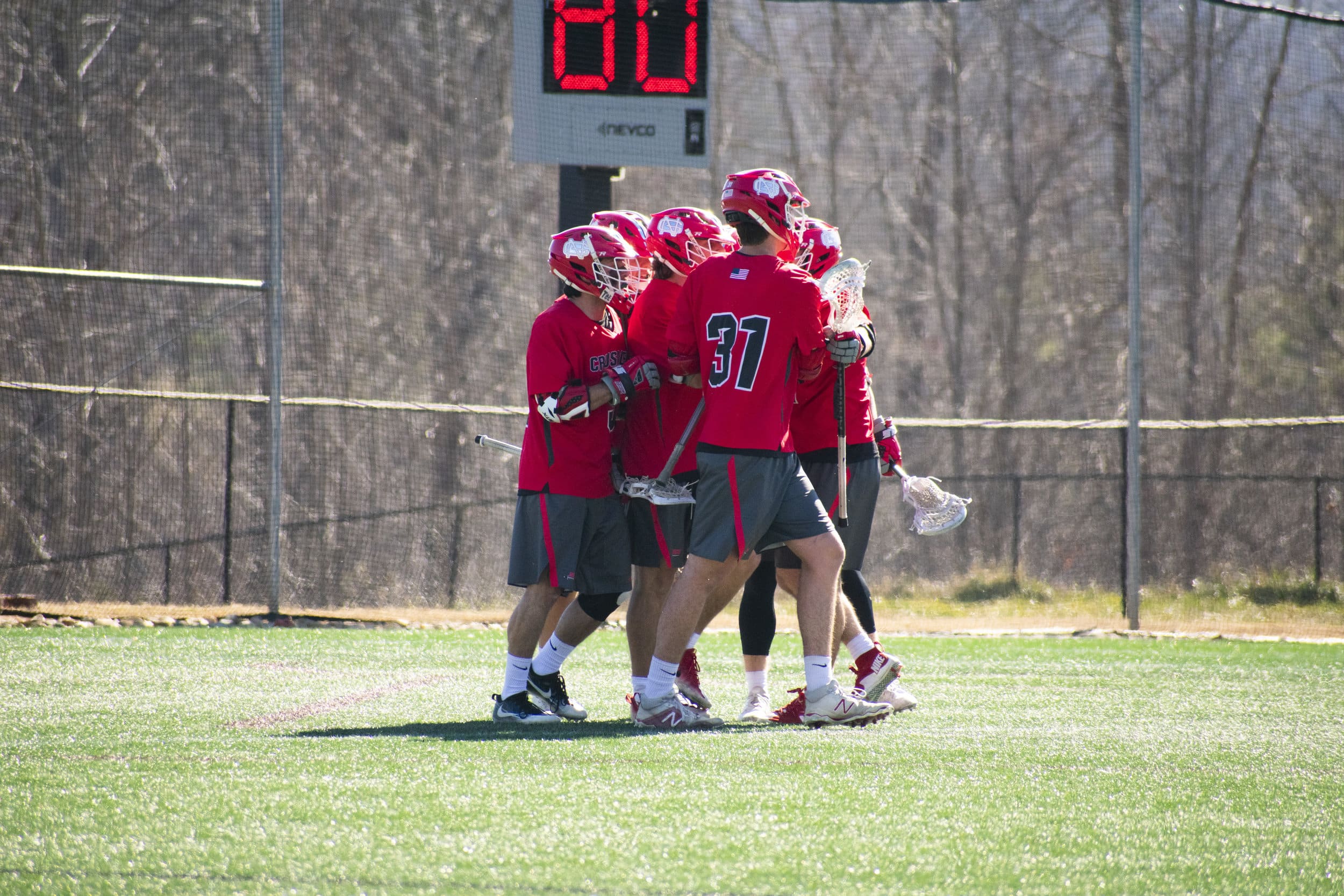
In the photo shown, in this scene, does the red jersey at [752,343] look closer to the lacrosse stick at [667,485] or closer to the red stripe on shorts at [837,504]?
the lacrosse stick at [667,485]

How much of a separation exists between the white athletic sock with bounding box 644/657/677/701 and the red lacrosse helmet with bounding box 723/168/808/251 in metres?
1.45

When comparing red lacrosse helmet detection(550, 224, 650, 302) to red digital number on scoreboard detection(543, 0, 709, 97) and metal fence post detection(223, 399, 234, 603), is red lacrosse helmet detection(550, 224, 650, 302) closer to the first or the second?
red digital number on scoreboard detection(543, 0, 709, 97)

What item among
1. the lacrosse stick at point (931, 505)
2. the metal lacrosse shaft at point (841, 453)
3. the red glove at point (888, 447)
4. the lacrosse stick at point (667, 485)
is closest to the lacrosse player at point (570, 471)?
the lacrosse stick at point (667, 485)

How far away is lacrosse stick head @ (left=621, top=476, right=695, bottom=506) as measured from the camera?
4406 millimetres

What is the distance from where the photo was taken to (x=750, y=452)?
4238mm

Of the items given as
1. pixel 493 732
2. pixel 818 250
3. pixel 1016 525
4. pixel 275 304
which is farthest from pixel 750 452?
pixel 1016 525

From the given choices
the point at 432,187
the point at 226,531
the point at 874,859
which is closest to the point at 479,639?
the point at 226,531

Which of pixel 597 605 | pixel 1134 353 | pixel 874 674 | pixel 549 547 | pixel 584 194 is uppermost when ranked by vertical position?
pixel 584 194

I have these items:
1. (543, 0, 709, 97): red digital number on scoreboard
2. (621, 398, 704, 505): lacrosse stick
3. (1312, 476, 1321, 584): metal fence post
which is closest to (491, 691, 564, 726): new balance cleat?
(621, 398, 704, 505): lacrosse stick

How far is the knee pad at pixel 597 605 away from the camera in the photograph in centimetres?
457

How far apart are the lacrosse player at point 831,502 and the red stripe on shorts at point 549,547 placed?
29.7 inches

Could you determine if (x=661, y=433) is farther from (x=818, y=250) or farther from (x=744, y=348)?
(x=818, y=250)

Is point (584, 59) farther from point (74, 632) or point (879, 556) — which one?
point (879, 556)

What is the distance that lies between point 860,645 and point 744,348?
1197 millimetres
